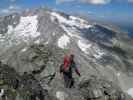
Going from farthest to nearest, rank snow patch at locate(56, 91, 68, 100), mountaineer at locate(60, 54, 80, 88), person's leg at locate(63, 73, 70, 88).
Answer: person's leg at locate(63, 73, 70, 88), snow patch at locate(56, 91, 68, 100), mountaineer at locate(60, 54, 80, 88)

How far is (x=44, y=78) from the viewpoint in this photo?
180ft

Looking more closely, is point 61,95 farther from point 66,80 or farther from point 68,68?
point 68,68

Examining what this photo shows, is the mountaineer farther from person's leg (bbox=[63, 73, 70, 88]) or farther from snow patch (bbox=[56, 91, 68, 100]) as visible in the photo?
snow patch (bbox=[56, 91, 68, 100])

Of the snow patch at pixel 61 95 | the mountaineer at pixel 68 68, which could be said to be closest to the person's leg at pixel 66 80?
the mountaineer at pixel 68 68

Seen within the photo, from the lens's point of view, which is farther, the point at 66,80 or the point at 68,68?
the point at 66,80

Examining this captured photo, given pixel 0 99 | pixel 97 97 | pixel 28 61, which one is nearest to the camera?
pixel 0 99

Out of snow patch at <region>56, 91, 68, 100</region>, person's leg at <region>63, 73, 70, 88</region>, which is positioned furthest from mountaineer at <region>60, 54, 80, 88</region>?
snow patch at <region>56, 91, 68, 100</region>

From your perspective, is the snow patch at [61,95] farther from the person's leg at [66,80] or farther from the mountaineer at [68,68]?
the mountaineer at [68,68]

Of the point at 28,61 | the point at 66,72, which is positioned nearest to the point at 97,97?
the point at 66,72

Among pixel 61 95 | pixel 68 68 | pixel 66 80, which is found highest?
pixel 68 68

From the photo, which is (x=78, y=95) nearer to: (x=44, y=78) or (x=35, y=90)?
(x=35, y=90)

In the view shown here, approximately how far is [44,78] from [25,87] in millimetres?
17945

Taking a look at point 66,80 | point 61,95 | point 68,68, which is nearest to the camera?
point 68,68

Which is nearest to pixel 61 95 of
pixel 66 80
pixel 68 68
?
pixel 66 80
